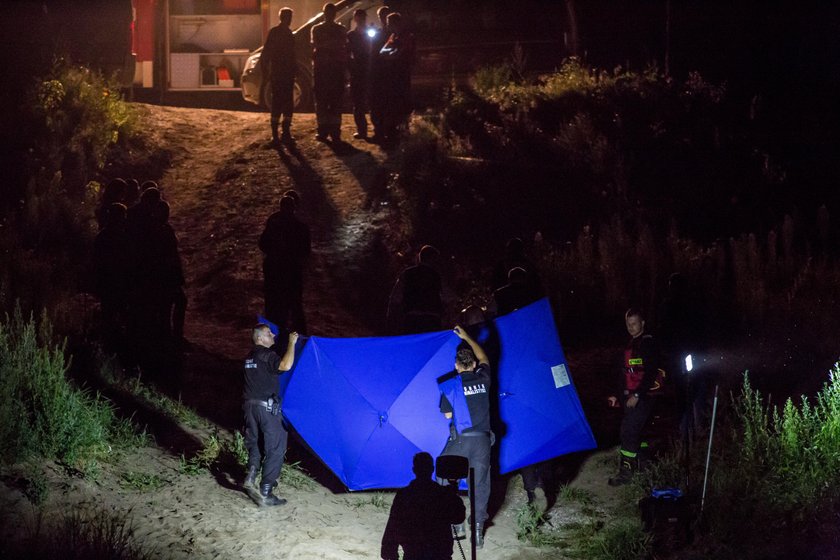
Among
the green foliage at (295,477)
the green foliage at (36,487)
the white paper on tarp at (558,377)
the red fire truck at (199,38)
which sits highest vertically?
the red fire truck at (199,38)

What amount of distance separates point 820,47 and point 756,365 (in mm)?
11937

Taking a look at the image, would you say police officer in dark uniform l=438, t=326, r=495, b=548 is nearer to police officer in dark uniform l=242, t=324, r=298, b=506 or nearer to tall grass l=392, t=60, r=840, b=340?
police officer in dark uniform l=242, t=324, r=298, b=506

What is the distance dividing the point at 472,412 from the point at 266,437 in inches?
69.0

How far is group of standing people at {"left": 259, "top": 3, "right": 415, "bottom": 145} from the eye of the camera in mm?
17938

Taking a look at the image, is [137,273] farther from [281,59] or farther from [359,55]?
[359,55]

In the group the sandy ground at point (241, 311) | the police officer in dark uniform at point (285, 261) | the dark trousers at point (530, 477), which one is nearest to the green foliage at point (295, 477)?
the sandy ground at point (241, 311)

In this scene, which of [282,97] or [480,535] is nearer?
[480,535]

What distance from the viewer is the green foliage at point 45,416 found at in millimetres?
9289

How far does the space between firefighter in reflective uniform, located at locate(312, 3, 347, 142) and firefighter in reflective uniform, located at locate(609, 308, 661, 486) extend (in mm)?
9943

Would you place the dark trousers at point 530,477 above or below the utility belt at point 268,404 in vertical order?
below

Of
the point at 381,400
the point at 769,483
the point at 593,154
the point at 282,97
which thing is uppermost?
the point at 282,97

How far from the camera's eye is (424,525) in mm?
6820

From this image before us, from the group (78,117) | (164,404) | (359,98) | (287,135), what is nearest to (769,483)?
(164,404)

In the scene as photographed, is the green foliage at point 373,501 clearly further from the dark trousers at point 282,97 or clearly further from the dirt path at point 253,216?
the dark trousers at point 282,97
